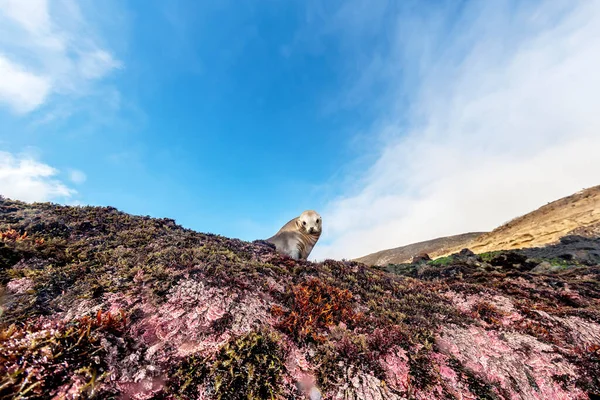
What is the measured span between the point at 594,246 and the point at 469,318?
17.5 meters

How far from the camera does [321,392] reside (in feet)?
10.3

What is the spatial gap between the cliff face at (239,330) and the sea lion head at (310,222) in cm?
475

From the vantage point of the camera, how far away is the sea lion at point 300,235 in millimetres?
11016

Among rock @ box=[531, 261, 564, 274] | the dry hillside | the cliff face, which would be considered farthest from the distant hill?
the cliff face

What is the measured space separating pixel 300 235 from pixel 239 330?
800 centimetres

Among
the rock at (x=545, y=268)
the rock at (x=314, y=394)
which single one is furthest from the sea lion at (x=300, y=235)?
the rock at (x=545, y=268)

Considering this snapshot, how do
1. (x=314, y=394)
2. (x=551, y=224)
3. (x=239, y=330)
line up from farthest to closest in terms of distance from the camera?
(x=551, y=224)
(x=239, y=330)
(x=314, y=394)

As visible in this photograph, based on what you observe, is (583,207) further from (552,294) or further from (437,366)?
(437,366)

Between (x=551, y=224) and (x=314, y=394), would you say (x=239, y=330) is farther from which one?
(x=551, y=224)

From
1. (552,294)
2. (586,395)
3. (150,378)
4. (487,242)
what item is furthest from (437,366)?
(487,242)

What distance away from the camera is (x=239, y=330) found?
11.8 ft

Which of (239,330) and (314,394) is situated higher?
(239,330)

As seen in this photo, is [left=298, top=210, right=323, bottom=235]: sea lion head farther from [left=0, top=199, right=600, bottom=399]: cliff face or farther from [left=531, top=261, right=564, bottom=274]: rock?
[left=531, top=261, right=564, bottom=274]: rock

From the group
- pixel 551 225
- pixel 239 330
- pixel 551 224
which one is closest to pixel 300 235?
pixel 239 330
